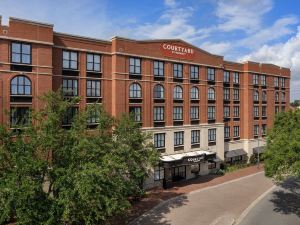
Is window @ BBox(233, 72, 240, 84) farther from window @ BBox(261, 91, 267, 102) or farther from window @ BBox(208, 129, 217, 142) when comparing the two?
window @ BBox(208, 129, 217, 142)

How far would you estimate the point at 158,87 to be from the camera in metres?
38.2

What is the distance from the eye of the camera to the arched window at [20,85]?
27594mm

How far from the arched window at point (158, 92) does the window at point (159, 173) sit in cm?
868

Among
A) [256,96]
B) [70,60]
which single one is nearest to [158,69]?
[70,60]

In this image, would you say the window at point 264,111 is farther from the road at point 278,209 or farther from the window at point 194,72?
the road at point 278,209

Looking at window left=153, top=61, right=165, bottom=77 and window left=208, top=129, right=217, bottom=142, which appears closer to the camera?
window left=153, top=61, right=165, bottom=77

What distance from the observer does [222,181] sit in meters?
39.7

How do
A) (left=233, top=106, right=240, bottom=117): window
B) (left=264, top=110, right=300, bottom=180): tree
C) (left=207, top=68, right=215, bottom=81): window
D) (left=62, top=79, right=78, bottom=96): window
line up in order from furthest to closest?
(left=233, top=106, right=240, bottom=117): window
(left=207, top=68, right=215, bottom=81): window
(left=62, top=79, right=78, bottom=96): window
(left=264, top=110, right=300, bottom=180): tree

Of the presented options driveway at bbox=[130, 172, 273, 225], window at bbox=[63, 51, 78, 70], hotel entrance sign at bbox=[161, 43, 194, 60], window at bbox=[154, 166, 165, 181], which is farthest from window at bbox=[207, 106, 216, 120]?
window at bbox=[63, 51, 78, 70]

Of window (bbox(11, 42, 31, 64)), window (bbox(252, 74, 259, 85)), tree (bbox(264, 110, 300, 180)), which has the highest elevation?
window (bbox(252, 74, 259, 85))

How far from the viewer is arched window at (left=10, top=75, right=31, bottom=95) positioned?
27594 mm

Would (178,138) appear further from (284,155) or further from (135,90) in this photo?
(284,155)

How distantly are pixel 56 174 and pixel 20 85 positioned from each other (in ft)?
43.3

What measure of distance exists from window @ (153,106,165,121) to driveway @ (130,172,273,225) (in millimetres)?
9757
